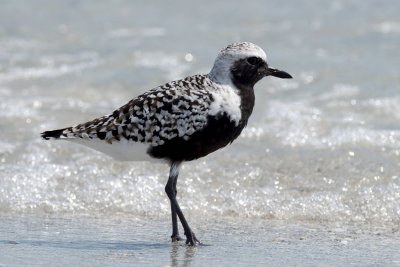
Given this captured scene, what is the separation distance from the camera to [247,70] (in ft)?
24.8

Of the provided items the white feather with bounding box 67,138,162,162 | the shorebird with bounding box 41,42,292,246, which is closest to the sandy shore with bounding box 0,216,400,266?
the shorebird with bounding box 41,42,292,246

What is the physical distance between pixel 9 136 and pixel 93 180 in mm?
1627

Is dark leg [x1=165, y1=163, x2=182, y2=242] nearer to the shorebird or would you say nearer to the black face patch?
the shorebird

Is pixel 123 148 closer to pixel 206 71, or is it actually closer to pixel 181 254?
pixel 181 254

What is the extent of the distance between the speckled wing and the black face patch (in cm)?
25

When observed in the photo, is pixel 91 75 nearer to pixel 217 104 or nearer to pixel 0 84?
pixel 0 84

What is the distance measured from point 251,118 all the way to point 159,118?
3.80 meters

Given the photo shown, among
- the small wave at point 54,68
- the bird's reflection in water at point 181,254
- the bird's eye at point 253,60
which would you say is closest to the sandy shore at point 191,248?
the bird's reflection in water at point 181,254

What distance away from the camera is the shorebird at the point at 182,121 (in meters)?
7.18

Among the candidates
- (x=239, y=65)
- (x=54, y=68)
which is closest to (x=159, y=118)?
(x=239, y=65)

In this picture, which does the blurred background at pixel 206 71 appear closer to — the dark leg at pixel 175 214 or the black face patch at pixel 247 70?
the dark leg at pixel 175 214

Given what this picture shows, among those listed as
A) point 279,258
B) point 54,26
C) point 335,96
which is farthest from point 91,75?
point 279,258

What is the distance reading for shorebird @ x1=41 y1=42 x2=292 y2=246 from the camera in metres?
7.18

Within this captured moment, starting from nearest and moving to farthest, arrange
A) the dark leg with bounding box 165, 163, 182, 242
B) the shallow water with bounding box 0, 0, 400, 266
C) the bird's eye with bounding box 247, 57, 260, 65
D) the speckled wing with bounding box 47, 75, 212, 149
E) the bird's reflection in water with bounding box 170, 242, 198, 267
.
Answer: the bird's reflection in water with bounding box 170, 242, 198, 267
the speckled wing with bounding box 47, 75, 212, 149
the dark leg with bounding box 165, 163, 182, 242
the bird's eye with bounding box 247, 57, 260, 65
the shallow water with bounding box 0, 0, 400, 266
